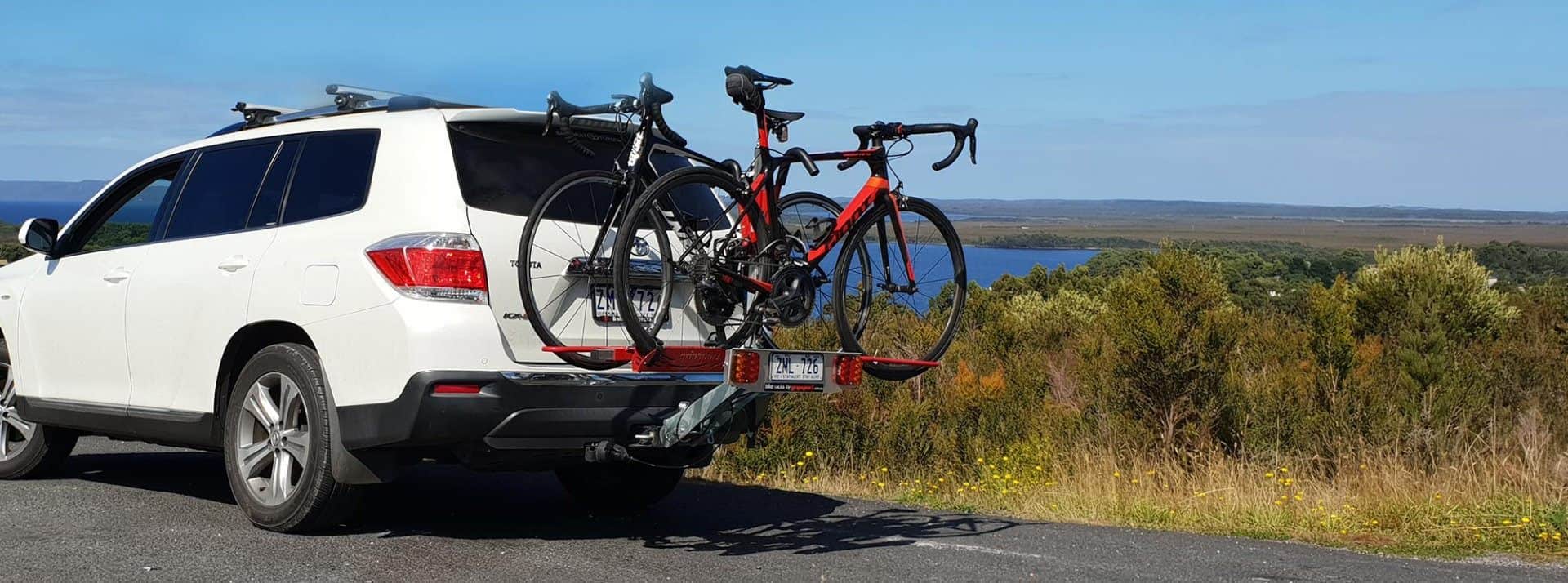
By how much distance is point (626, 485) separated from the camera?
8.09 m

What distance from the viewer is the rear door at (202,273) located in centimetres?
706

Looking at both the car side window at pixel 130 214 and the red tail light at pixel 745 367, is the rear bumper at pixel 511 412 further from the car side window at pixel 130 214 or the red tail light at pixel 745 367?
the car side window at pixel 130 214

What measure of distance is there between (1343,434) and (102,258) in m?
9.18

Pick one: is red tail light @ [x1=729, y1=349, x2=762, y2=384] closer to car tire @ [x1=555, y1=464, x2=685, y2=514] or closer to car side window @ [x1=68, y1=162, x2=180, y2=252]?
car tire @ [x1=555, y1=464, x2=685, y2=514]

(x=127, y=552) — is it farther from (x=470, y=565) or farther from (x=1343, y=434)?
(x=1343, y=434)

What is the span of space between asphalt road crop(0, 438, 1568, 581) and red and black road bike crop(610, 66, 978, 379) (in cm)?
89

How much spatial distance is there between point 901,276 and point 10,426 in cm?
521

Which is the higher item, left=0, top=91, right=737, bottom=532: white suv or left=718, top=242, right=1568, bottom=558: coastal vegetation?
left=0, top=91, right=737, bottom=532: white suv

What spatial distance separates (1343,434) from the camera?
40.8ft

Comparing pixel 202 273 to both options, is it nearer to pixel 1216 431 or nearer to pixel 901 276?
pixel 901 276

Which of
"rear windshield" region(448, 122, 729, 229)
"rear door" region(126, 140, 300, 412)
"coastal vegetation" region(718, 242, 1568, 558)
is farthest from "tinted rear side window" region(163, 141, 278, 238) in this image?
"coastal vegetation" region(718, 242, 1568, 558)

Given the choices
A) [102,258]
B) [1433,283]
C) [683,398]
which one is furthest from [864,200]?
[1433,283]

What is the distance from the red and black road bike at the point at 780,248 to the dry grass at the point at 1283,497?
198 centimetres

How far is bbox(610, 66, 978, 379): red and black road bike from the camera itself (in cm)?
652
